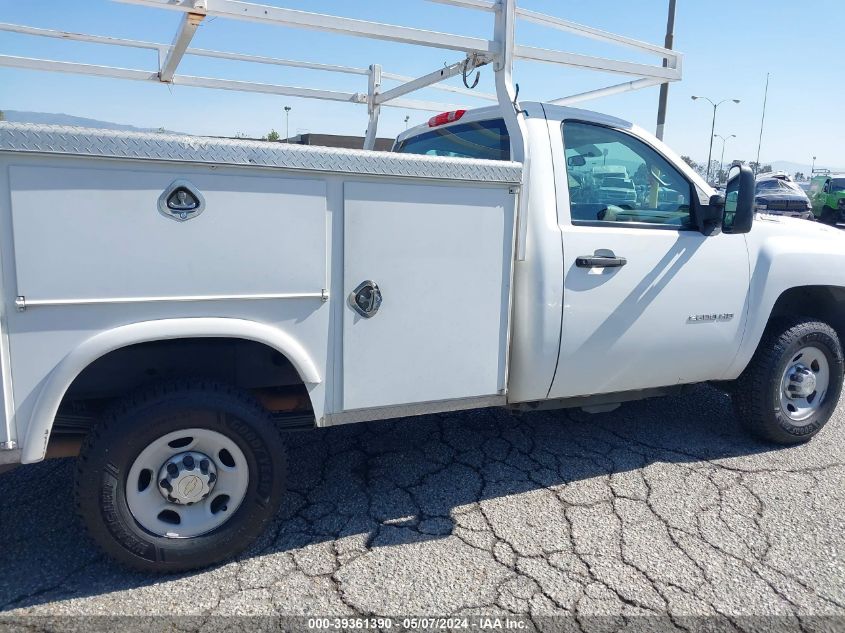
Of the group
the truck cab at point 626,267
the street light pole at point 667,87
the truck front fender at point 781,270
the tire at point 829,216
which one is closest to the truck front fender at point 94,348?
the truck cab at point 626,267

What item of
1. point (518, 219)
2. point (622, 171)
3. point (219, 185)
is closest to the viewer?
point (219, 185)

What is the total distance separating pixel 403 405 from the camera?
3004 millimetres

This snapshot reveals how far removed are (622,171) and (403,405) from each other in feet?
5.74

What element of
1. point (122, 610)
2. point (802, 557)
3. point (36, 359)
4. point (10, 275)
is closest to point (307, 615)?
point (122, 610)

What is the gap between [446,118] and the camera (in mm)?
4141

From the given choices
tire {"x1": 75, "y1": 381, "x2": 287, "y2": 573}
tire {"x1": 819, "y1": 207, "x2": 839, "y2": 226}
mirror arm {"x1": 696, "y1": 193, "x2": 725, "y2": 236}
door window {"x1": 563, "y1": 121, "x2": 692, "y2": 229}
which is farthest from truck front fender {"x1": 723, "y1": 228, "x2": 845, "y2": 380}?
tire {"x1": 819, "y1": 207, "x2": 839, "y2": 226}

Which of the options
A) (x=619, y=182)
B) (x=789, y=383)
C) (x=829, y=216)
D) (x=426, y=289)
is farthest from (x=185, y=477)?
(x=829, y=216)

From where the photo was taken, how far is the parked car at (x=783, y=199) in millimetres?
20891

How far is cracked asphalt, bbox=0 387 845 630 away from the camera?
2.64 metres

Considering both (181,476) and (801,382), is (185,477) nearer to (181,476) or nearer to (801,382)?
(181,476)

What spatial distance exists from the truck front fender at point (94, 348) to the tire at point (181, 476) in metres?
0.20

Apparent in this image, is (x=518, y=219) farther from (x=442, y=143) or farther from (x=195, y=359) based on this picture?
(x=195, y=359)

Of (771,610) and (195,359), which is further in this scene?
(195,359)

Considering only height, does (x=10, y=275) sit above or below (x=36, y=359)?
above
